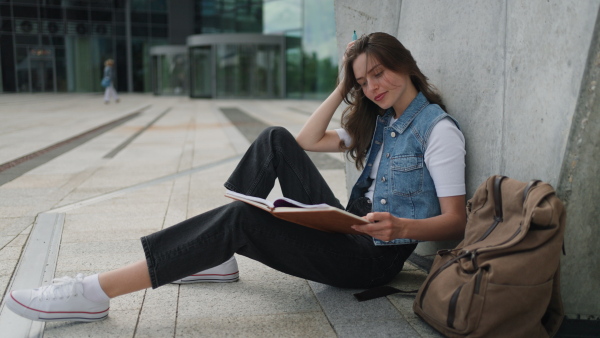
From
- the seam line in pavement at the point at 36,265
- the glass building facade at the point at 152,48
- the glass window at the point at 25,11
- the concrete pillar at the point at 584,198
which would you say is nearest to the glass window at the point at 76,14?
the glass building facade at the point at 152,48

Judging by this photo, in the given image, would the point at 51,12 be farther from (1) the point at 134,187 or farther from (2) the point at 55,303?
(2) the point at 55,303

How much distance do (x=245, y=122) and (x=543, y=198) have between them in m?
12.4

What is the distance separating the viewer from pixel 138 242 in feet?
13.1

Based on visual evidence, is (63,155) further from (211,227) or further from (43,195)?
(211,227)

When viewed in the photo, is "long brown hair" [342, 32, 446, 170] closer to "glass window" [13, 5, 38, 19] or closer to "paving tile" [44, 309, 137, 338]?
"paving tile" [44, 309, 137, 338]

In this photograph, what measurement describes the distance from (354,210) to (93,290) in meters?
1.29

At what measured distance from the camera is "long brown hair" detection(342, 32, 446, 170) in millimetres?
2711

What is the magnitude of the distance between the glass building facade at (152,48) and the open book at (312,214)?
25.1 meters

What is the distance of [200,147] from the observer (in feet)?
30.6

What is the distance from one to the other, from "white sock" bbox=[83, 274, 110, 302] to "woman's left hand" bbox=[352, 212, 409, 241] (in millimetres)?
1128

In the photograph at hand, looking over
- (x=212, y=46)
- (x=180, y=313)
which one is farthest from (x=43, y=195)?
(x=212, y=46)

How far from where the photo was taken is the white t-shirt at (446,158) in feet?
8.37

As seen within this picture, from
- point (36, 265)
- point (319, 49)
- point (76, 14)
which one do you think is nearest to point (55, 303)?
point (36, 265)

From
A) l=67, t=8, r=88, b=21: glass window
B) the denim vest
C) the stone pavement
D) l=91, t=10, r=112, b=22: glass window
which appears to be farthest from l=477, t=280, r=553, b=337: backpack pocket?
l=91, t=10, r=112, b=22: glass window
